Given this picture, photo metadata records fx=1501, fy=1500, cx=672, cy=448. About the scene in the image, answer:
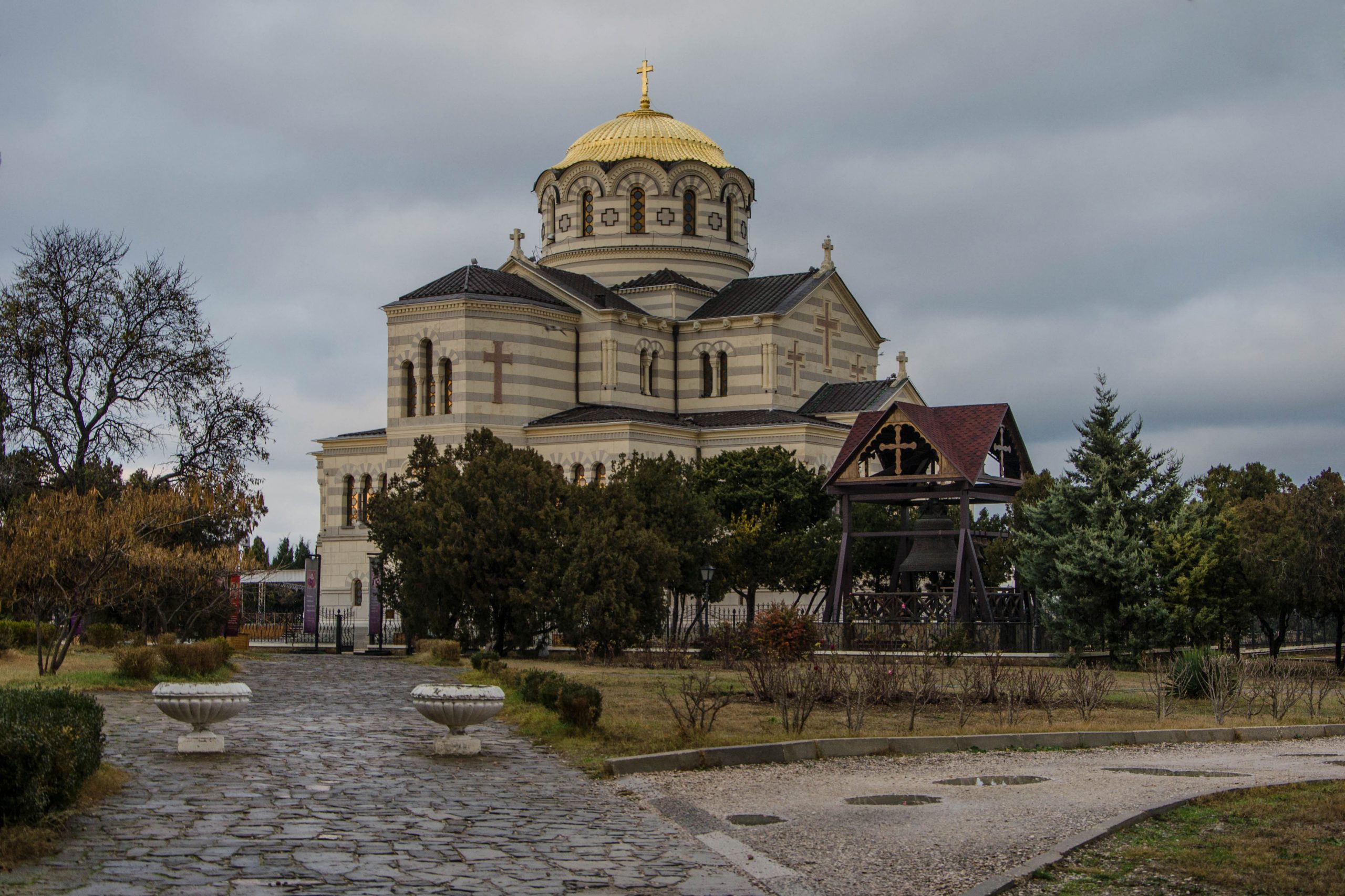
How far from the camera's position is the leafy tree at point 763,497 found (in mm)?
41469

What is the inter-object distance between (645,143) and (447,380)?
1214 cm

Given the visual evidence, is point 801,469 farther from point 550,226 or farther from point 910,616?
point 550,226

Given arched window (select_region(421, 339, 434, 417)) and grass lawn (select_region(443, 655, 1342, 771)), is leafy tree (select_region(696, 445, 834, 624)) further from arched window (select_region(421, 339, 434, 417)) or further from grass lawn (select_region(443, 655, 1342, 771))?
grass lawn (select_region(443, 655, 1342, 771))

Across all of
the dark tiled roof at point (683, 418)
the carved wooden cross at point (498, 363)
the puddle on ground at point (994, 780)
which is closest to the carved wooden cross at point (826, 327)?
the dark tiled roof at point (683, 418)

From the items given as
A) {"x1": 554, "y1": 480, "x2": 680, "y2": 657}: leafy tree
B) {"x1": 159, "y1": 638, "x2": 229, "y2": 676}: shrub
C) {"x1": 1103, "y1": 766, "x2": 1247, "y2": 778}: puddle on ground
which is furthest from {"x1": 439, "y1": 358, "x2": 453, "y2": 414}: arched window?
{"x1": 1103, "y1": 766, "x2": 1247, "y2": 778}: puddle on ground

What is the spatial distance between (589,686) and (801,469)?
29.1 m

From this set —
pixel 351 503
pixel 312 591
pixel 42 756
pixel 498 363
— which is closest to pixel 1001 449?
pixel 312 591

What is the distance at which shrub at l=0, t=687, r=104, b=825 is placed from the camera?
9.05 meters

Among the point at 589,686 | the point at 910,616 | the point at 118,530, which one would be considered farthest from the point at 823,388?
the point at 589,686

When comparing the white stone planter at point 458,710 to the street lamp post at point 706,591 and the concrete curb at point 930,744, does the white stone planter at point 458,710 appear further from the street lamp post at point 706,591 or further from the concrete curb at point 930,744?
the street lamp post at point 706,591

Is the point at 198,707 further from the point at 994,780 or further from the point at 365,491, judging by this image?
the point at 365,491

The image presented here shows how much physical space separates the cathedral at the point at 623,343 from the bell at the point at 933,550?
13470 mm

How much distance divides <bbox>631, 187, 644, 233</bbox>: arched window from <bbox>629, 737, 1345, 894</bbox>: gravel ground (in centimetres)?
4049

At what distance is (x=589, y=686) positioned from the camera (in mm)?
16031
